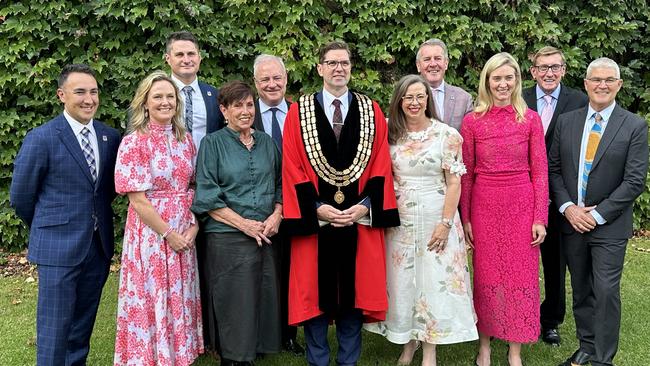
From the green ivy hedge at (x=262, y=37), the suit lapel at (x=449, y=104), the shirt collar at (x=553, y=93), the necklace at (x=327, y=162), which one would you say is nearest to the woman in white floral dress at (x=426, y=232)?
the necklace at (x=327, y=162)

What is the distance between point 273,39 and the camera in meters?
6.55

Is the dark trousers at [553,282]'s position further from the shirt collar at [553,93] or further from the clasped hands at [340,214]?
the clasped hands at [340,214]

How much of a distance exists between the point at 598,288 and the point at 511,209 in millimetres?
771

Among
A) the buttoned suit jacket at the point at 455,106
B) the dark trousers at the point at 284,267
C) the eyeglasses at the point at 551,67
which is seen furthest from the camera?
the eyeglasses at the point at 551,67

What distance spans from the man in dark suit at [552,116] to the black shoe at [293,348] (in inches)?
74.4

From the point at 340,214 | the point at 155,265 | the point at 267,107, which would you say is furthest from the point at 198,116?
the point at 340,214

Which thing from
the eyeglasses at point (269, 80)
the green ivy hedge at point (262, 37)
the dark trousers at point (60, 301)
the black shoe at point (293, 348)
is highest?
the green ivy hedge at point (262, 37)

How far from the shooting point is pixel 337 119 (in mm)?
3785

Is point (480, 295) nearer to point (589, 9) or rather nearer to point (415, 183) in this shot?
point (415, 183)

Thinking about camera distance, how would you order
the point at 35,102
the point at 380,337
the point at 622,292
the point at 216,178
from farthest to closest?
the point at 35,102, the point at 622,292, the point at 380,337, the point at 216,178

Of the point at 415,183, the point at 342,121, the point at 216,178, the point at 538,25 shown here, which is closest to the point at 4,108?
the point at 216,178

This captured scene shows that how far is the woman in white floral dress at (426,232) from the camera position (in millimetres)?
3711

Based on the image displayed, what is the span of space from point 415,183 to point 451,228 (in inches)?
14.6

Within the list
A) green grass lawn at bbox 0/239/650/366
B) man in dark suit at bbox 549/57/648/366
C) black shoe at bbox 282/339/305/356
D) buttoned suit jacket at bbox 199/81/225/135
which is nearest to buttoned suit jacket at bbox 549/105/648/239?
man in dark suit at bbox 549/57/648/366
